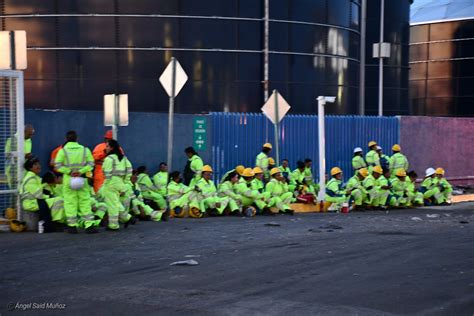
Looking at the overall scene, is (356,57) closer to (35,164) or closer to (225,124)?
(225,124)

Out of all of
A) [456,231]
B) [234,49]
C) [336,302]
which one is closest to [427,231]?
[456,231]

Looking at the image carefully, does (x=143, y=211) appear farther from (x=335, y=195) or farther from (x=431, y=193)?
(x=431, y=193)

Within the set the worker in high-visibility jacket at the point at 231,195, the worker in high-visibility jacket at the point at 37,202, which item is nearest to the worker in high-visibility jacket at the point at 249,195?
the worker in high-visibility jacket at the point at 231,195

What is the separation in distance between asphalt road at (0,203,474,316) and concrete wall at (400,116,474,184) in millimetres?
12172

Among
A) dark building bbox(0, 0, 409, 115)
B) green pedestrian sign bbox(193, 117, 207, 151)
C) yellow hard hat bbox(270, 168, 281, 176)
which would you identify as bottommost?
yellow hard hat bbox(270, 168, 281, 176)

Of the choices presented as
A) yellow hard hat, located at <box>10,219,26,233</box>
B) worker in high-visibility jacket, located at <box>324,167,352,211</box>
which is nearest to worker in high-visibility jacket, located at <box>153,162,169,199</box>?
yellow hard hat, located at <box>10,219,26,233</box>

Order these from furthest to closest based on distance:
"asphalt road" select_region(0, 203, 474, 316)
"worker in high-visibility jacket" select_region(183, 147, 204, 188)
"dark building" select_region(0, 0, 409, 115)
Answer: "dark building" select_region(0, 0, 409, 115) < "worker in high-visibility jacket" select_region(183, 147, 204, 188) < "asphalt road" select_region(0, 203, 474, 316)

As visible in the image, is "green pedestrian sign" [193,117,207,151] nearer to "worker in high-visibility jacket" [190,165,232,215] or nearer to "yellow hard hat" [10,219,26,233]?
"worker in high-visibility jacket" [190,165,232,215]

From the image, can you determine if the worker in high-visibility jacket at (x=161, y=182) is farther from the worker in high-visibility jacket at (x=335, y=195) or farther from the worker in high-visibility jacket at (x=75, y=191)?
the worker in high-visibility jacket at (x=335, y=195)

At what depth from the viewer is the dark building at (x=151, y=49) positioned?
25.6m

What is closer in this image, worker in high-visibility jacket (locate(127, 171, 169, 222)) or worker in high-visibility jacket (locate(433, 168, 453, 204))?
worker in high-visibility jacket (locate(127, 171, 169, 222))

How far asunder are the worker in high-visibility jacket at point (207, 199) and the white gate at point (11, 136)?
14.3 feet

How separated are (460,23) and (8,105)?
37.7m

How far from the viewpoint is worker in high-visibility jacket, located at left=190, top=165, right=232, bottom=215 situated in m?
16.8
